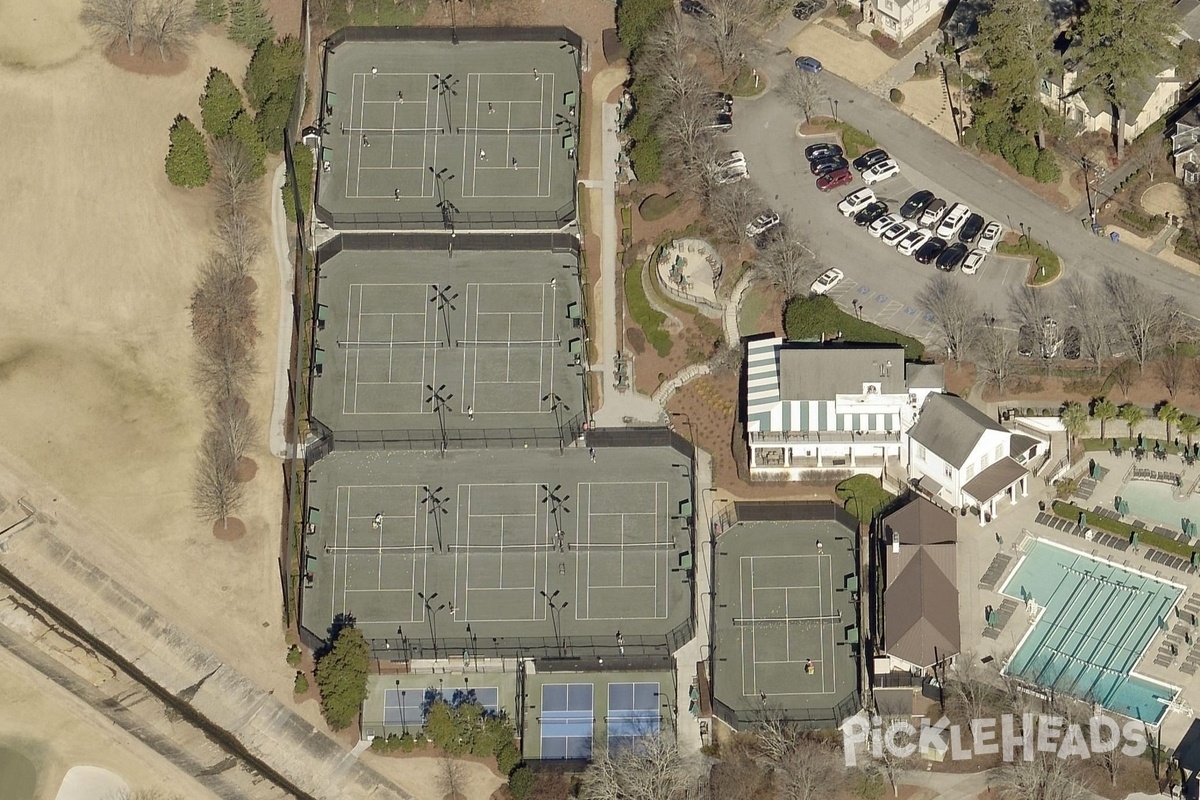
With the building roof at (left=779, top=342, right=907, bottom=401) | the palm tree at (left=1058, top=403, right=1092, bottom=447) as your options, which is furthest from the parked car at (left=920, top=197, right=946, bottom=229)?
the palm tree at (left=1058, top=403, right=1092, bottom=447)

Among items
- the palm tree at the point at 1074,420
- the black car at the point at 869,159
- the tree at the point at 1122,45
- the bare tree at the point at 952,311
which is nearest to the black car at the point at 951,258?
the bare tree at the point at 952,311

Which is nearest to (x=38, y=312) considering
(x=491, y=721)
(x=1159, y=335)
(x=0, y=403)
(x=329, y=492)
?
(x=0, y=403)

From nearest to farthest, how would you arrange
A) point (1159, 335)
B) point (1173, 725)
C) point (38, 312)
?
point (1173, 725)
point (1159, 335)
point (38, 312)

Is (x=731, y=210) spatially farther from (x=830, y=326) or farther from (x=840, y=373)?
(x=840, y=373)

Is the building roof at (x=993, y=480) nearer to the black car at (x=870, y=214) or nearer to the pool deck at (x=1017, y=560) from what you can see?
the pool deck at (x=1017, y=560)

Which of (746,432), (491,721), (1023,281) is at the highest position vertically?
(1023,281)

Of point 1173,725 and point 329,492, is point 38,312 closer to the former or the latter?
point 329,492
